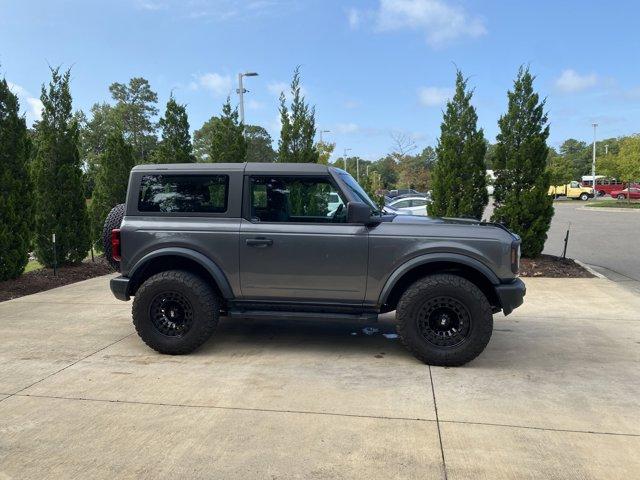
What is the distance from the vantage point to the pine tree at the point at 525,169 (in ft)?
32.4

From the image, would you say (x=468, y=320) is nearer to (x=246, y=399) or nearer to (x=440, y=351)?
(x=440, y=351)

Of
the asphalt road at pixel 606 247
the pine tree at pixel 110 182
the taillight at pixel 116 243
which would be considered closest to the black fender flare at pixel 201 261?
the taillight at pixel 116 243

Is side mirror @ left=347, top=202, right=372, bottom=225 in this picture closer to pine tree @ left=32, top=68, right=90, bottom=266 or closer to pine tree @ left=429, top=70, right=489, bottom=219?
pine tree @ left=429, top=70, right=489, bottom=219

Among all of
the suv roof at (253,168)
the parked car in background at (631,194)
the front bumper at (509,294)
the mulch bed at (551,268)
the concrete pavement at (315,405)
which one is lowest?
the concrete pavement at (315,405)

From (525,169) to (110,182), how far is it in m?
9.28

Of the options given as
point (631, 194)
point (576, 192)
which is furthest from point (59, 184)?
point (576, 192)

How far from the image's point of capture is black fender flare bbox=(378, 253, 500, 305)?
444 centimetres

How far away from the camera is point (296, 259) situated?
15.3 ft

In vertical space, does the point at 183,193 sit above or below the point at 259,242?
above

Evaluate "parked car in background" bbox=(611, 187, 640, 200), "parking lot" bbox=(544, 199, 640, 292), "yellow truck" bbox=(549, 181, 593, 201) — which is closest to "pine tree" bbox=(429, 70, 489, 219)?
"parking lot" bbox=(544, 199, 640, 292)

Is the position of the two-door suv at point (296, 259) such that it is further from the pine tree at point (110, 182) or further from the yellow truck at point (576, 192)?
the yellow truck at point (576, 192)

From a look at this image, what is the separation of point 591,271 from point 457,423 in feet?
24.5

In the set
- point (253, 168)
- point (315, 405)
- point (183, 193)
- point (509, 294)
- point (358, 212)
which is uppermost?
point (253, 168)

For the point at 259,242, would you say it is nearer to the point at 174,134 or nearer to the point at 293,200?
the point at 293,200
